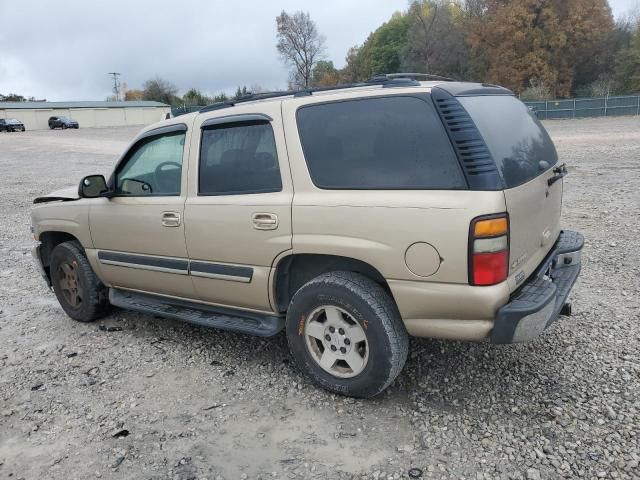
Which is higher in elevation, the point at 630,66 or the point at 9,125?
the point at 630,66

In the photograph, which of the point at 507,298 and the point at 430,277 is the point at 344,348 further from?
the point at 507,298

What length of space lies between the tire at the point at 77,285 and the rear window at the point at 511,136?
355 centimetres

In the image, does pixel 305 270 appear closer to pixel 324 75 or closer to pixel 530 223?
pixel 530 223

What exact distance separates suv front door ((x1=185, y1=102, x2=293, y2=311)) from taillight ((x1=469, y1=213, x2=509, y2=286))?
1.15 m

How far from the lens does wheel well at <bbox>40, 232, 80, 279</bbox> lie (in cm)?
504

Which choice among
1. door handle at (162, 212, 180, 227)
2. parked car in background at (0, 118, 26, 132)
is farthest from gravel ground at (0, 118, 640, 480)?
parked car in background at (0, 118, 26, 132)

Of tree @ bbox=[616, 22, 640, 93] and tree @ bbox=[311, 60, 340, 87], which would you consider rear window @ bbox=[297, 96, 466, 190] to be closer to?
tree @ bbox=[616, 22, 640, 93]

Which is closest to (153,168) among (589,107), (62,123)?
(589,107)

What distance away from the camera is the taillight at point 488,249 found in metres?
2.70

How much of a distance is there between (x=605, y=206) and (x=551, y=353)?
5.39 metres

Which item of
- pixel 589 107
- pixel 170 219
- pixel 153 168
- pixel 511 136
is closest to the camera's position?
pixel 511 136

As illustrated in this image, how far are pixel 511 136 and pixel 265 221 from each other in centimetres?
162

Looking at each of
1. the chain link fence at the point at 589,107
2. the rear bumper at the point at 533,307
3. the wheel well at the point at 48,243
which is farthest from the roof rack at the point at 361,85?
the chain link fence at the point at 589,107

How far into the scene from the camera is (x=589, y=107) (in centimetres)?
3484
